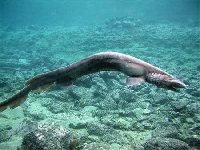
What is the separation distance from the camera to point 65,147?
6.50 meters

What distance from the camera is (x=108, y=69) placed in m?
2.95

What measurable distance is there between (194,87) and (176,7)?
5474cm

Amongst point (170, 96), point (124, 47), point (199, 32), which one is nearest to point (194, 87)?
point (170, 96)

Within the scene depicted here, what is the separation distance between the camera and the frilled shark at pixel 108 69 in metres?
2.56

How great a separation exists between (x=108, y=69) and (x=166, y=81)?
799 mm

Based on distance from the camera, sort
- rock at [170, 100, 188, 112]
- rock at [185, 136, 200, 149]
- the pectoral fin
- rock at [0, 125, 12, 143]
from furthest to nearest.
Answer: rock at [170, 100, 188, 112], rock at [0, 125, 12, 143], rock at [185, 136, 200, 149], the pectoral fin

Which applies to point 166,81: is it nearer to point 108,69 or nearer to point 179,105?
point 108,69

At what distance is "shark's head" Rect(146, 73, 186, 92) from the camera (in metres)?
2.48

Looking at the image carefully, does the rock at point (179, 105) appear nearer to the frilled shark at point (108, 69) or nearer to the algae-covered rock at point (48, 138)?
the algae-covered rock at point (48, 138)

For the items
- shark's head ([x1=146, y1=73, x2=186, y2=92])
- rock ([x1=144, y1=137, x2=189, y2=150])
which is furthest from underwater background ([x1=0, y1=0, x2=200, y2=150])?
shark's head ([x1=146, y1=73, x2=186, y2=92])

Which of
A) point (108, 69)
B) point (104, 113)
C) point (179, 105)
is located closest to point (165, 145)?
point (108, 69)

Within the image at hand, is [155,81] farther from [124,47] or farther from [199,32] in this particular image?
[199,32]

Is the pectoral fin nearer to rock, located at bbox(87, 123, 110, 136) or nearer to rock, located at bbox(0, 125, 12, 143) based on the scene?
rock, located at bbox(87, 123, 110, 136)

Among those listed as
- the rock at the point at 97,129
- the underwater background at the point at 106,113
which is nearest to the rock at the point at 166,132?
the underwater background at the point at 106,113
